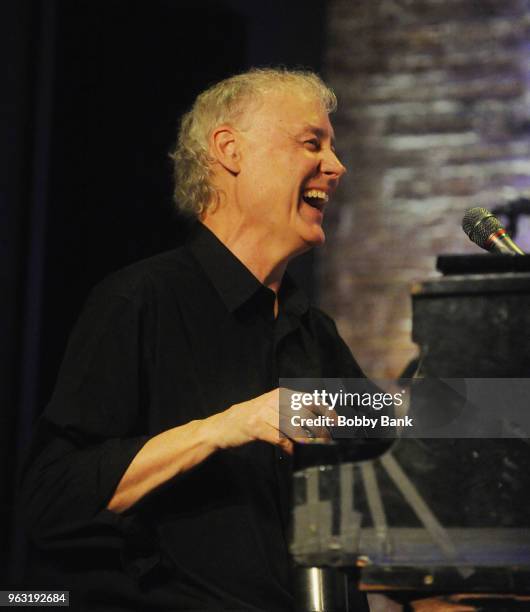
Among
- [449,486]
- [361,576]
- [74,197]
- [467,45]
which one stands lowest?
[361,576]

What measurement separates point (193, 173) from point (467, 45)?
5.84 ft

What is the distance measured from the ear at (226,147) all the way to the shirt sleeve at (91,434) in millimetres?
437

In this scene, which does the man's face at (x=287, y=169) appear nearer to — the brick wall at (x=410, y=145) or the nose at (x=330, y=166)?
the nose at (x=330, y=166)

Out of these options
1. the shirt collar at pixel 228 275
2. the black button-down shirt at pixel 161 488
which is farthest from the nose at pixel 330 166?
the black button-down shirt at pixel 161 488

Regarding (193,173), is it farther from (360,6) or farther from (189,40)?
(360,6)

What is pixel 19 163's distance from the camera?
2.65m

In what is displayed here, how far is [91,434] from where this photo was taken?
1.62 m

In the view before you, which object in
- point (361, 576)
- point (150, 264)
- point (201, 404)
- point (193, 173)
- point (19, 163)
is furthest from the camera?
point (19, 163)

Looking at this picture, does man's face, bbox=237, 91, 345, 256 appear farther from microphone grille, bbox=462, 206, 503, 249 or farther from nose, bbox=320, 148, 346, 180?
microphone grille, bbox=462, 206, 503, 249

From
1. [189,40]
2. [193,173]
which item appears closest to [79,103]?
[189,40]

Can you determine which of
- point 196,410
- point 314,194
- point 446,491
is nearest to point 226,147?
point 314,194

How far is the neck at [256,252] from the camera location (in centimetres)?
192

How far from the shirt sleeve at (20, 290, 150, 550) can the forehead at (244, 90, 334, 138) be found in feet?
1.68

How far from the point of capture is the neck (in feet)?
6.30
